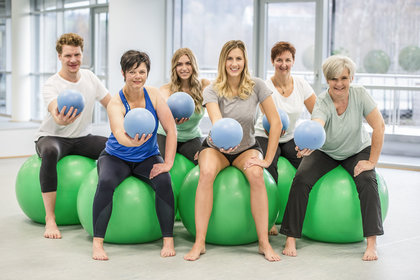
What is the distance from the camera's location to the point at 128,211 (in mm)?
3219

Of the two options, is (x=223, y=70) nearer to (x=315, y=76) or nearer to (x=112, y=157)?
(x=112, y=157)

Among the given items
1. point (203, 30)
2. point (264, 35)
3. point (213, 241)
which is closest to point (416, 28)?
point (264, 35)

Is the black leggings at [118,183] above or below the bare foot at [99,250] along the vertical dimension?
above

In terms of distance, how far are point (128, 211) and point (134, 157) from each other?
1.04 ft

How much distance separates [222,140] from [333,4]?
4774 millimetres

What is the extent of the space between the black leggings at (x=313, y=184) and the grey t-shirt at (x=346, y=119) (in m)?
0.09

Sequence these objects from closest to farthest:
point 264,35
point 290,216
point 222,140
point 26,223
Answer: point 222,140, point 290,216, point 26,223, point 264,35

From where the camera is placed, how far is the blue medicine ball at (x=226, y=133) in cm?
301

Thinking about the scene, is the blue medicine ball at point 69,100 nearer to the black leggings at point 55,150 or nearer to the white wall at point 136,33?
the black leggings at point 55,150

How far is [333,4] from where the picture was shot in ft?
23.7

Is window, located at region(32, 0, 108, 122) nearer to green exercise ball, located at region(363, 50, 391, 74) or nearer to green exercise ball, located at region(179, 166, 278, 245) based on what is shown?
green exercise ball, located at region(363, 50, 391, 74)

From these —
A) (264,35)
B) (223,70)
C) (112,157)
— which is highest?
(264,35)

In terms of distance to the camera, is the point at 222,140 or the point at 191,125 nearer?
the point at 222,140

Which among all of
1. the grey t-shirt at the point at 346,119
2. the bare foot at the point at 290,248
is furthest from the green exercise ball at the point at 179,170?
the grey t-shirt at the point at 346,119
